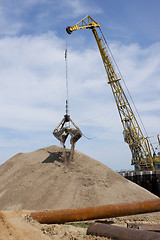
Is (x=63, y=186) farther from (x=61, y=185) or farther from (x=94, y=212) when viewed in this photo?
(x=94, y=212)

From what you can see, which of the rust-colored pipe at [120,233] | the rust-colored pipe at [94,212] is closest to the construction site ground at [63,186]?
the rust-colored pipe at [94,212]

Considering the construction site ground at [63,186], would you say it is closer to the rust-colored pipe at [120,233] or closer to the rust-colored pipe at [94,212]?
the rust-colored pipe at [94,212]

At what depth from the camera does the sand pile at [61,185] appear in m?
11.8

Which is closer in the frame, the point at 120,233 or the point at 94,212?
the point at 120,233

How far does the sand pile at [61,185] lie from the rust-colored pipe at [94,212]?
15.0ft

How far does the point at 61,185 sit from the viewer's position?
43.1ft

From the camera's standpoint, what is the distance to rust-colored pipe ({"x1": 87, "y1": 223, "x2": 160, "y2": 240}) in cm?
459

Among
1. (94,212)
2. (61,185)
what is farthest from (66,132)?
(94,212)

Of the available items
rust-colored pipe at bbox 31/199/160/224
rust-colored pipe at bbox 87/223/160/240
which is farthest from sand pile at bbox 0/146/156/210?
rust-colored pipe at bbox 87/223/160/240

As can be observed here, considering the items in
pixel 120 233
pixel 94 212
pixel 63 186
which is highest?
pixel 63 186

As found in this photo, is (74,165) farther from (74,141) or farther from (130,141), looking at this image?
(130,141)

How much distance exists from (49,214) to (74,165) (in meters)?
8.57

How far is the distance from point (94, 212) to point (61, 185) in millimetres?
6669

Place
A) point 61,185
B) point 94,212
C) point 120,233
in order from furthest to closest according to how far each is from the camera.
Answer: point 61,185 → point 94,212 → point 120,233
